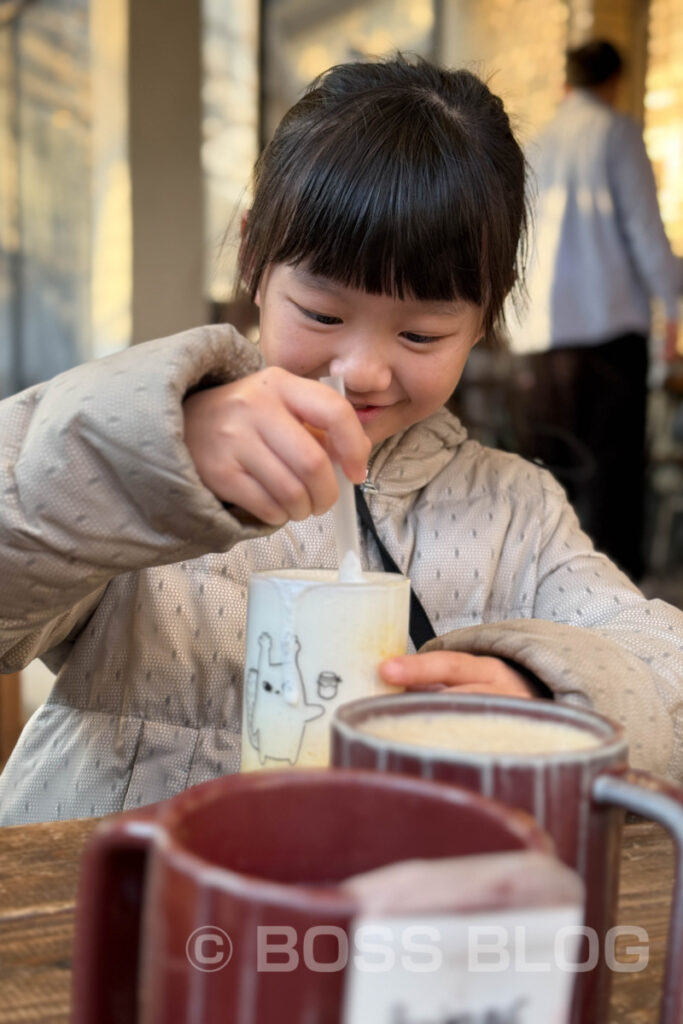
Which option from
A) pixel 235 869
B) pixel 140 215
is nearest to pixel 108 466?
pixel 235 869

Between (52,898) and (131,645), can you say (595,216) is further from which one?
(52,898)

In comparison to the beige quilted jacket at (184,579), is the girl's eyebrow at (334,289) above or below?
above

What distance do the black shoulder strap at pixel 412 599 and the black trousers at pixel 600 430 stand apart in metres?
2.41

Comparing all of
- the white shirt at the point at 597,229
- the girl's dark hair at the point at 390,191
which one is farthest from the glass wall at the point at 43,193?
the girl's dark hair at the point at 390,191

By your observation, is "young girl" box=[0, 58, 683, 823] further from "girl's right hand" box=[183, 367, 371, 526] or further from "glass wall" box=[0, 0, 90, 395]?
"glass wall" box=[0, 0, 90, 395]

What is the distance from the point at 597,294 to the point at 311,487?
2848 mm

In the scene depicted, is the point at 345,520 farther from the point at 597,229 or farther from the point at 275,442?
the point at 597,229

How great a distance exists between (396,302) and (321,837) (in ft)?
2.12

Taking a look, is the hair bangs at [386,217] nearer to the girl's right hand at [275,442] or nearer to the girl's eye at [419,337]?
the girl's eye at [419,337]

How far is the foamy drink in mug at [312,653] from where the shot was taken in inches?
18.6

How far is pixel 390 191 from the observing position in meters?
0.85

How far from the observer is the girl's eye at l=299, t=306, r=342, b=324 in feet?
2.85

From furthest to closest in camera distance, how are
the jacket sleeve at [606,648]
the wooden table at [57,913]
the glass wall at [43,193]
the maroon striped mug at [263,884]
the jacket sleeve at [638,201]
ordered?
the glass wall at [43,193] → the jacket sleeve at [638,201] → the jacket sleeve at [606,648] → the wooden table at [57,913] → the maroon striped mug at [263,884]

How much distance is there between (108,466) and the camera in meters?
0.58
